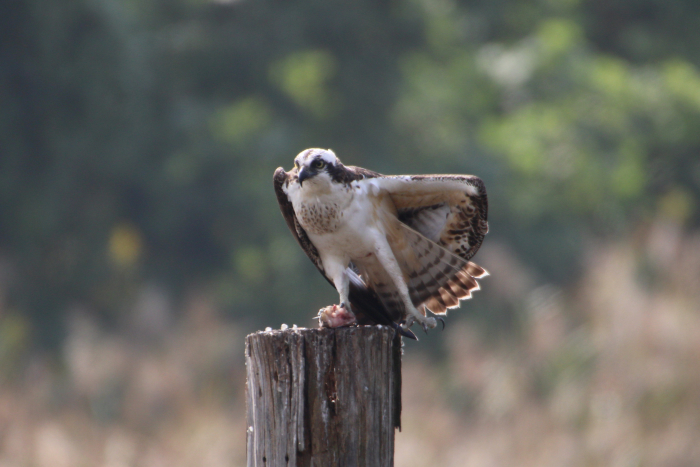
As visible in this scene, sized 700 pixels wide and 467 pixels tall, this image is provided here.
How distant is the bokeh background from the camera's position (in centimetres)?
984

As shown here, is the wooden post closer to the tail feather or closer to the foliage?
the tail feather

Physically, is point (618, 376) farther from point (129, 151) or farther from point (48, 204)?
point (48, 204)

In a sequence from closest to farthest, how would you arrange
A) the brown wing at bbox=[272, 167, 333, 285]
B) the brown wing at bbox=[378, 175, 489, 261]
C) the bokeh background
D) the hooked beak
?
the hooked beak, the brown wing at bbox=[378, 175, 489, 261], the brown wing at bbox=[272, 167, 333, 285], the bokeh background

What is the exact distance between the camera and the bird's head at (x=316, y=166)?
364 centimetres

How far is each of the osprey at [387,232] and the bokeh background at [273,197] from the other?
5.11m

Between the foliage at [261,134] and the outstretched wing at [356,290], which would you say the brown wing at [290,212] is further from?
the foliage at [261,134]

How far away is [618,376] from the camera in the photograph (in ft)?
28.5

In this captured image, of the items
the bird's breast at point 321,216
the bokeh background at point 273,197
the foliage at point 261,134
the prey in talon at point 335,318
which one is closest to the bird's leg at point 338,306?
the prey in talon at point 335,318

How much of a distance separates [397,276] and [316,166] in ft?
2.30

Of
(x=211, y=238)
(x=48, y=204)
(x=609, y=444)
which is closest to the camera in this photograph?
(x=609, y=444)

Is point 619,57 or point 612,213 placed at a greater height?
point 619,57

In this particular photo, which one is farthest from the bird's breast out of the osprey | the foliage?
the foliage

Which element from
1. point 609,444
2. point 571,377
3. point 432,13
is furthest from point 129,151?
point 609,444

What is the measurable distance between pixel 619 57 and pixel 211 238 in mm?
10004
